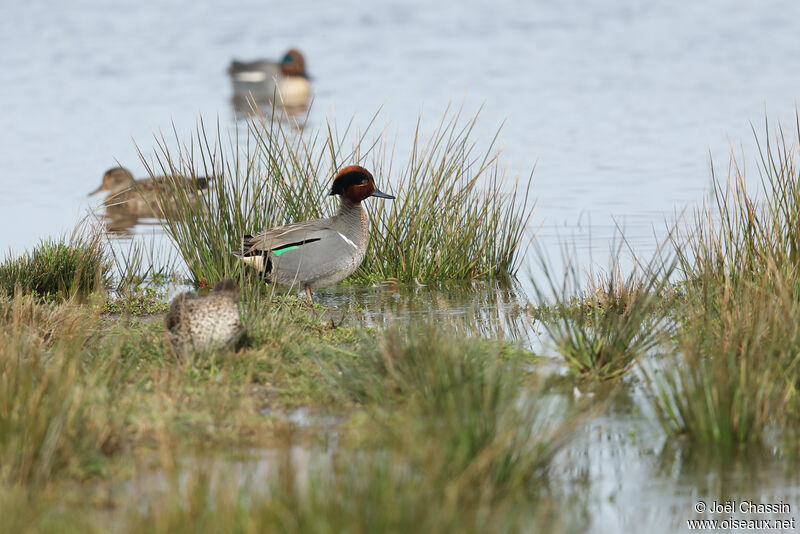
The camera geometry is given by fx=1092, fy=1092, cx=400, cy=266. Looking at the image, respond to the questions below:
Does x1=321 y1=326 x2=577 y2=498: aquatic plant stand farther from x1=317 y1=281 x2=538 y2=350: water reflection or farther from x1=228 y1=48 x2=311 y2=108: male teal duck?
x1=228 y1=48 x2=311 y2=108: male teal duck

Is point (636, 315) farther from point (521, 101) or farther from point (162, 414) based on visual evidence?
point (521, 101)

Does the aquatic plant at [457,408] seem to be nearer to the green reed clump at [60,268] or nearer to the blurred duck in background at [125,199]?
the green reed clump at [60,268]

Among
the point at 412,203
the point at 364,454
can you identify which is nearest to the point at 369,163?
the point at 412,203

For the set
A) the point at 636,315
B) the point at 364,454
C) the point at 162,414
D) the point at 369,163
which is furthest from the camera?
the point at 369,163

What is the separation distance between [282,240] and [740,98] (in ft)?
52.3

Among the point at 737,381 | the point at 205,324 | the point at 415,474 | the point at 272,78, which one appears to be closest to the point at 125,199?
the point at 205,324

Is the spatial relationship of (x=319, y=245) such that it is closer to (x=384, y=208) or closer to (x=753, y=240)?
(x=384, y=208)

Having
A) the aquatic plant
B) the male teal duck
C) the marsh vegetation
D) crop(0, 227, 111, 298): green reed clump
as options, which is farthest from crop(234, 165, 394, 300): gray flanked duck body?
the male teal duck

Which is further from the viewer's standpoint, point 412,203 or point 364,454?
point 412,203

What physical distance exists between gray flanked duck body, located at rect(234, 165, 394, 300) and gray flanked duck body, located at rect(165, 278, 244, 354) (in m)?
2.31

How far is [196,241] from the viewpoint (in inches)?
374

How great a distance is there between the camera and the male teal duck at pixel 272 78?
2598cm

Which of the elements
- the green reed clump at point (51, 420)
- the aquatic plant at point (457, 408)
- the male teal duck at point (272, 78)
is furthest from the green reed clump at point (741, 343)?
the male teal duck at point (272, 78)

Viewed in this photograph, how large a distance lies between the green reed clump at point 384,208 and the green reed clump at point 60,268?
2.39 ft
